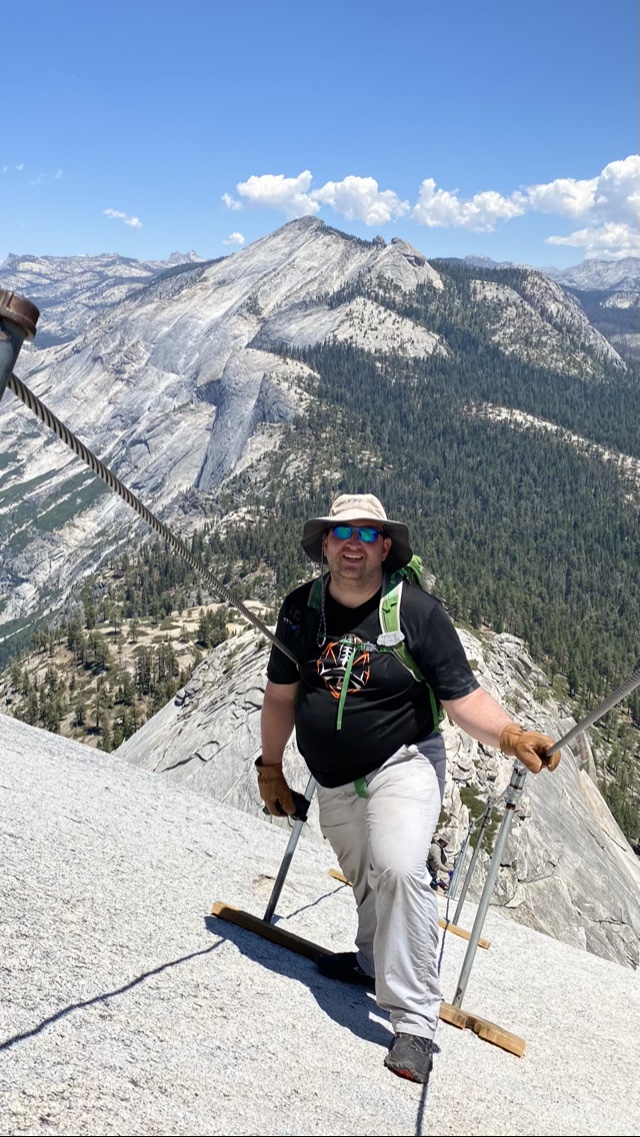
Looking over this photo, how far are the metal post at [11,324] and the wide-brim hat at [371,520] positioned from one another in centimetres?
302

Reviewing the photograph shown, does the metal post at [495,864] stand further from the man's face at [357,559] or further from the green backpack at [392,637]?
the man's face at [357,559]

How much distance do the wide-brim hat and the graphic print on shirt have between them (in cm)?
70

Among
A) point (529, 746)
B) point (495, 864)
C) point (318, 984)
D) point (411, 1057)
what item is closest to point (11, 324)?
point (529, 746)

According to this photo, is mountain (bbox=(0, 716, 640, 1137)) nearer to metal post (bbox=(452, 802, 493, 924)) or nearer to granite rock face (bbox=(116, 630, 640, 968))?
metal post (bbox=(452, 802, 493, 924))

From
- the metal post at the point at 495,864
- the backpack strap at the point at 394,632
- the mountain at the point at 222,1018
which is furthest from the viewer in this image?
the metal post at the point at 495,864

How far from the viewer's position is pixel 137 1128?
13.1 feet

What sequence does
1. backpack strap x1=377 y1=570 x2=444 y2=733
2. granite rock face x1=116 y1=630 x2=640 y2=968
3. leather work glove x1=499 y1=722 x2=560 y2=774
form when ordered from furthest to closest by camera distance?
granite rock face x1=116 y1=630 x2=640 y2=968, backpack strap x1=377 y1=570 x2=444 y2=733, leather work glove x1=499 y1=722 x2=560 y2=774

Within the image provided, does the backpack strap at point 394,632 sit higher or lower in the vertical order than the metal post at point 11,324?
lower

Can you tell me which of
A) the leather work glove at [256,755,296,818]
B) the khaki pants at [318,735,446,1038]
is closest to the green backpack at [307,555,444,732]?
the khaki pants at [318,735,446,1038]

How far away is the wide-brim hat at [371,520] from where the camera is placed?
6.00 m

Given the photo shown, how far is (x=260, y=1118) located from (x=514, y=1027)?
3746 millimetres

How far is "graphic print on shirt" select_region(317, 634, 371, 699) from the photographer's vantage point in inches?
230

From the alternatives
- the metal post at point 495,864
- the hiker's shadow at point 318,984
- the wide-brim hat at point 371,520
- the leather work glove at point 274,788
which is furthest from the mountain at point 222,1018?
the wide-brim hat at point 371,520

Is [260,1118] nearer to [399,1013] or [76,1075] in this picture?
[76,1075]
